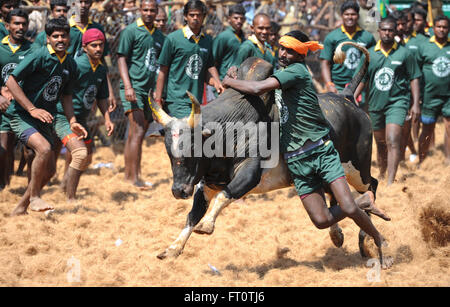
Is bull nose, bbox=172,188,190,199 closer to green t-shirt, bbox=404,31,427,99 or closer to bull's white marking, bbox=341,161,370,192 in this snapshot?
bull's white marking, bbox=341,161,370,192

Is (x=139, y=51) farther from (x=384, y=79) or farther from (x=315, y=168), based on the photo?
(x=315, y=168)

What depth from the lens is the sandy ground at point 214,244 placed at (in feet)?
17.1

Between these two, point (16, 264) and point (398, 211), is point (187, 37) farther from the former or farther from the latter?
point (16, 264)

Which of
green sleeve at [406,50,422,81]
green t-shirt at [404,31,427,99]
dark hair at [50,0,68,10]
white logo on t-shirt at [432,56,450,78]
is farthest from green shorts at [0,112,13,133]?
white logo on t-shirt at [432,56,450,78]

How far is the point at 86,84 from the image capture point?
7953mm

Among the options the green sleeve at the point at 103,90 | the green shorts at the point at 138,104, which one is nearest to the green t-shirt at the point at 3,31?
the green sleeve at the point at 103,90

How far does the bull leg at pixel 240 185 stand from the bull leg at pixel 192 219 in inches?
12.7

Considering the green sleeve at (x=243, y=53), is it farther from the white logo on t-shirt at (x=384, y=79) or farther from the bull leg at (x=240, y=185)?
the bull leg at (x=240, y=185)

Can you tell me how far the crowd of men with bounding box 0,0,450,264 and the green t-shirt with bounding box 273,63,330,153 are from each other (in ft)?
0.58

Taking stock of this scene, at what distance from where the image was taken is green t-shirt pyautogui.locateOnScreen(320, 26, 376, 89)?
901cm

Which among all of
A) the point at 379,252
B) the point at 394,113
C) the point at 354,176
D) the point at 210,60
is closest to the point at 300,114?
the point at 354,176

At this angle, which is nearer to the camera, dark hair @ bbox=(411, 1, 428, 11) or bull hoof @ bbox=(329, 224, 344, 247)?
bull hoof @ bbox=(329, 224, 344, 247)

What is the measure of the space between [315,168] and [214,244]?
5.24ft
